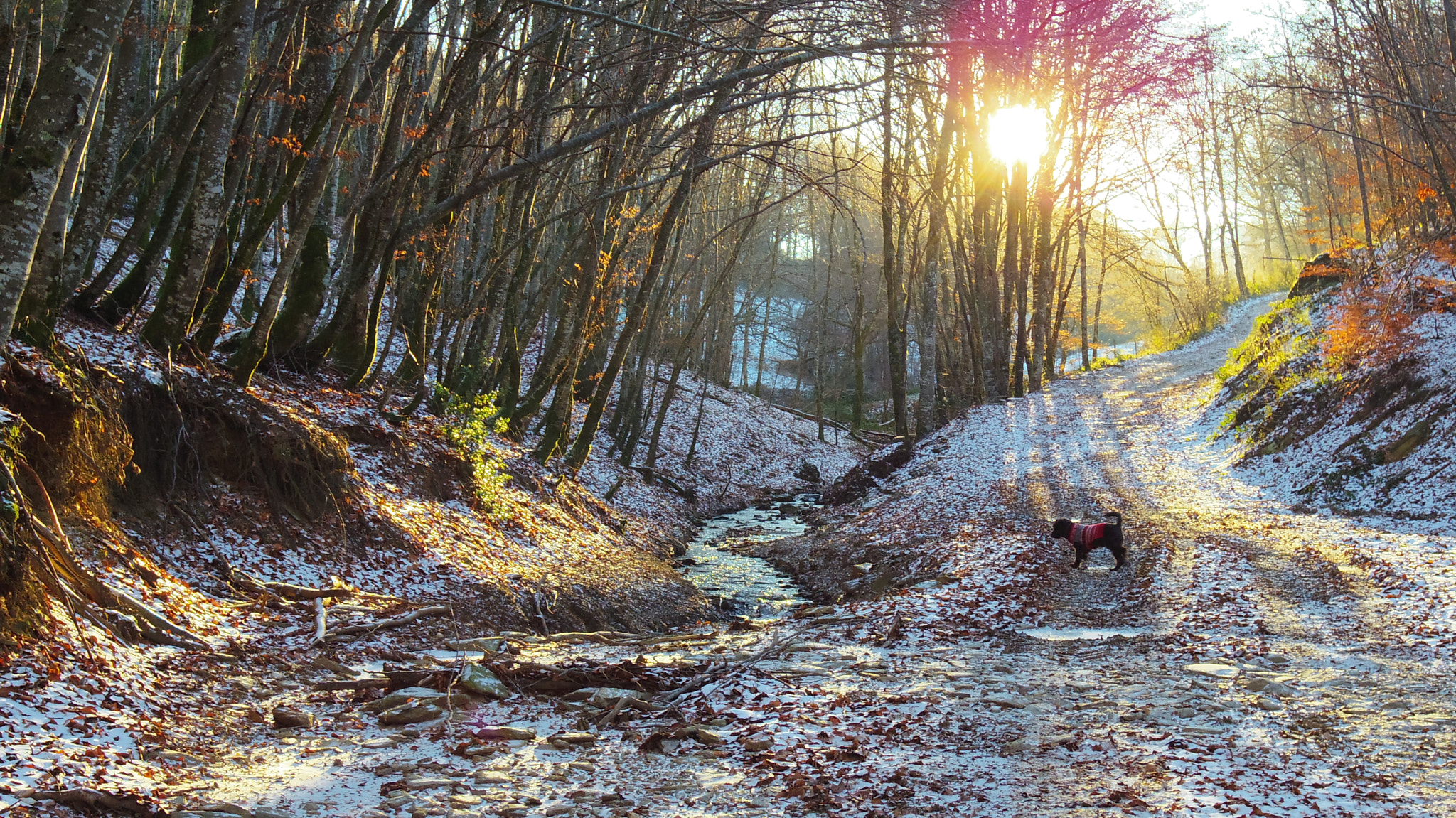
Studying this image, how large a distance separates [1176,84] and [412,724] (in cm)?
2178

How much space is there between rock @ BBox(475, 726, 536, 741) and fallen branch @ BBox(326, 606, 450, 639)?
223 centimetres

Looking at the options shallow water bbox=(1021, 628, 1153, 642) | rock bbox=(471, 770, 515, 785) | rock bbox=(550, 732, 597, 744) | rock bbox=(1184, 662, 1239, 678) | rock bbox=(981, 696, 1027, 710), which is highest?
rock bbox=(1184, 662, 1239, 678)

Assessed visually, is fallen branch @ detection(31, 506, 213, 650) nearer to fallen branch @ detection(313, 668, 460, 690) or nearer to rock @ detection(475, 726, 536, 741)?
fallen branch @ detection(313, 668, 460, 690)

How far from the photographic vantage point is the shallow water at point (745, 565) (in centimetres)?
1158

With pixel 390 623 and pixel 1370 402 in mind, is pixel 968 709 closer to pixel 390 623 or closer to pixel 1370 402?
pixel 390 623

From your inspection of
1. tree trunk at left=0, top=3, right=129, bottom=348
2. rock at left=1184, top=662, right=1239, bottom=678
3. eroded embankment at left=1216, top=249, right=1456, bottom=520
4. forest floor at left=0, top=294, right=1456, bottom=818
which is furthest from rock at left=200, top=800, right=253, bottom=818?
eroded embankment at left=1216, top=249, right=1456, bottom=520

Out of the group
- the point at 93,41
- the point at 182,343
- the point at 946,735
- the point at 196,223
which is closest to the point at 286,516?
the point at 182,343

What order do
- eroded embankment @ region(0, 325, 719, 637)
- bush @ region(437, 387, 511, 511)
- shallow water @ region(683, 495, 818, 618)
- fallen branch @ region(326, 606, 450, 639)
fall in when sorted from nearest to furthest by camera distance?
eroded embankment @ region(0, 325, 719, 637), fallen branch @ region(326, 606, 450, 639), shallow water @ region(683, 495, 818, 618), bush @ region(437, 387, 511, 511)

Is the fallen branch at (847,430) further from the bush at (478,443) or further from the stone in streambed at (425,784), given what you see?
the stone in streambed at (425,784)

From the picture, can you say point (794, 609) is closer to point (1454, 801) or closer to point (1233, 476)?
point (1454, 801)

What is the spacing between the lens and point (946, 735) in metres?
4.99

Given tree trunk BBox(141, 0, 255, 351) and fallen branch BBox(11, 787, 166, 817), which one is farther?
tree trunk BBox(141, 0, 255, 351)

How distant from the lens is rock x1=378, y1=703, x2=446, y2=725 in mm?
5320

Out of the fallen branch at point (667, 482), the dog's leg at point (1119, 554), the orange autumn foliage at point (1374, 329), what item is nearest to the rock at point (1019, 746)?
the dog's leg at point (1119, 554)
